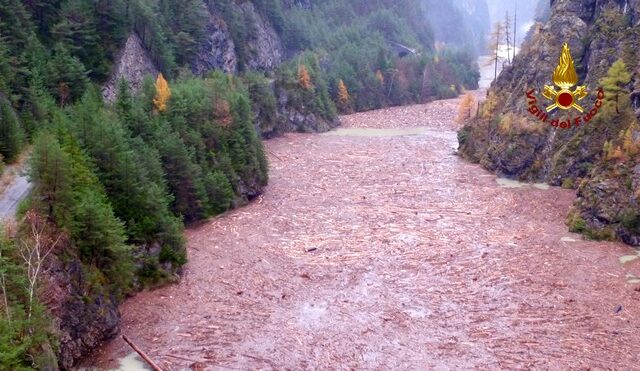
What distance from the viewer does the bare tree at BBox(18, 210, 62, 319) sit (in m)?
16.4

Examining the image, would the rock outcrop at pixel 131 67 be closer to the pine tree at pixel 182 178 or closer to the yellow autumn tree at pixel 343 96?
the pine tree at pixel 182 178

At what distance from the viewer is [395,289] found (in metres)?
25.6

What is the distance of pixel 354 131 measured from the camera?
7300cm

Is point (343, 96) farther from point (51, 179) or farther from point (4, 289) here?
point (4, 289)

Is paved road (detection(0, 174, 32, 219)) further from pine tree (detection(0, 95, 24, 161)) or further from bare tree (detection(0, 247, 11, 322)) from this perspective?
bare tree (detection(0, 247, 11, 322))

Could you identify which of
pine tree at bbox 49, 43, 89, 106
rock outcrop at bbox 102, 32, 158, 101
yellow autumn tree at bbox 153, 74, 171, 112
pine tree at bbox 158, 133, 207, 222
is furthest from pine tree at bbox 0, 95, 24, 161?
rock outcrop at bbox 102, 32, 158, 101

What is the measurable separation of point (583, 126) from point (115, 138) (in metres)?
28.6

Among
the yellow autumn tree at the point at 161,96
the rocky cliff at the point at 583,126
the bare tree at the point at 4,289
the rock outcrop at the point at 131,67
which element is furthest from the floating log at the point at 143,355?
the rock outcrop at the point at 131,67

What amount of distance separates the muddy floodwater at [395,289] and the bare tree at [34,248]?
12.8 feet

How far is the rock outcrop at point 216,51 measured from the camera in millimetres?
62356

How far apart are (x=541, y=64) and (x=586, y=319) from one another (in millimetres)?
29045

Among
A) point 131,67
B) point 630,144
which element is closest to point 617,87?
point 630,144

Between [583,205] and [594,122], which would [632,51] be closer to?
[594,122]

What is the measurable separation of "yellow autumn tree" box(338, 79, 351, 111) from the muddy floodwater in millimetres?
46533
